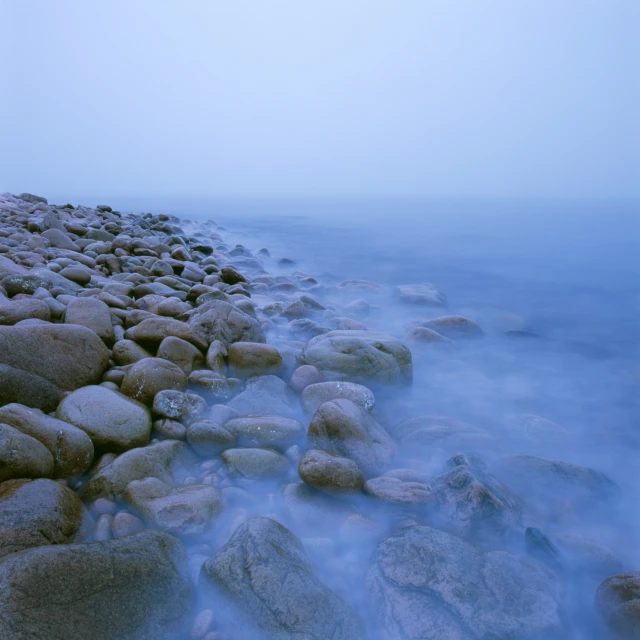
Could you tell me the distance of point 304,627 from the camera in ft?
5.85

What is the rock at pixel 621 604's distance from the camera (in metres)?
1.95

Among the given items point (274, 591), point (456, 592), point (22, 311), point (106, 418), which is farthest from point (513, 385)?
point (22, 311)

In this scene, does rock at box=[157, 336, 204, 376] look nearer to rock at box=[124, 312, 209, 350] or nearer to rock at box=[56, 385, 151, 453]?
rock at box=[124, 312, 209, 350]

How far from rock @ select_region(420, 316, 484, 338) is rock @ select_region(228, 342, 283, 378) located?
288 cm

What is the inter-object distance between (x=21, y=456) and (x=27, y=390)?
756 millimetres

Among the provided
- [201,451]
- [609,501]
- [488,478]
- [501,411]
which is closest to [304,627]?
[201,451]

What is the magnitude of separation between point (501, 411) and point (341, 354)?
1640 millimetres

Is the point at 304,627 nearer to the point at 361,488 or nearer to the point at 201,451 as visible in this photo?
the point at 361,488

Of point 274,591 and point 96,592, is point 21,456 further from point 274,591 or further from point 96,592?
point 274,591

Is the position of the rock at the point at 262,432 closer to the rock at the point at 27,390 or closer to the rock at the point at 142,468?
the rock at the point at 142,468

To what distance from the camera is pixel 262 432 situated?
3.10m

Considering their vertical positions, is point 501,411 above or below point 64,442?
below

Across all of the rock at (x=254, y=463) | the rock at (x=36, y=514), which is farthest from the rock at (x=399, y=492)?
the rock at (x=36, y=514)

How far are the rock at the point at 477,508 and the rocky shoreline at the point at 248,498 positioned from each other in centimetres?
1
